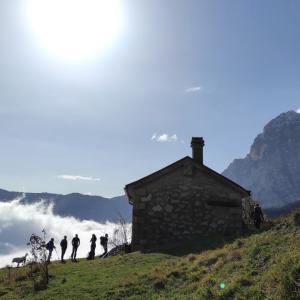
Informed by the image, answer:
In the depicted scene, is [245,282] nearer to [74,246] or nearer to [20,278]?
[20,278]

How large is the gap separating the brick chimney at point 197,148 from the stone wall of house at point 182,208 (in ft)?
5.58

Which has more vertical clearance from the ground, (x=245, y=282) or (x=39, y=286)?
(x=245, y=282)

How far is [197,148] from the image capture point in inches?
992

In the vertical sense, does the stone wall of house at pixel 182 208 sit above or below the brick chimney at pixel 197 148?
below

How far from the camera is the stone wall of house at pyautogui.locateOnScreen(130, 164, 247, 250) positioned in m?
22.7

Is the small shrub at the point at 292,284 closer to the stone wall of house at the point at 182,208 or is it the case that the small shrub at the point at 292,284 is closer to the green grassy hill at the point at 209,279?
the green grassy hill at the point at 209,279

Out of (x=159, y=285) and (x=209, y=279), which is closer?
(x=209, y=279)

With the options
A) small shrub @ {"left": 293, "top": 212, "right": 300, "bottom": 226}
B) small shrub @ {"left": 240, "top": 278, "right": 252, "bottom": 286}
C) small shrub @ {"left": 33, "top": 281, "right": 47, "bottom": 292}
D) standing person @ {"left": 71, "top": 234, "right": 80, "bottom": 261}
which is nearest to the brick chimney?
standing person @ {"left": 71, "top": 234, "right": 80, "bottom": 261}

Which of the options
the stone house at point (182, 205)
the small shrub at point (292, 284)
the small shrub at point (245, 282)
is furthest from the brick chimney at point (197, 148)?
the small shrub at point (292, 284)

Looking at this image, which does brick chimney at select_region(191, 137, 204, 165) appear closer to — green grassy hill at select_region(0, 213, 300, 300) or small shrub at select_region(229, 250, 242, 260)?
green grassy hill at select_region(0, 213, 300, 300)

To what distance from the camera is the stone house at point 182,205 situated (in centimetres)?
2266

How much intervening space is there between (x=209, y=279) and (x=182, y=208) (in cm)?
1259

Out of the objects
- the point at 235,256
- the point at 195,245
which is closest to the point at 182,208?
the point at 195,245

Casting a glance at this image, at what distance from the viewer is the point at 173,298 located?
9.74 m
